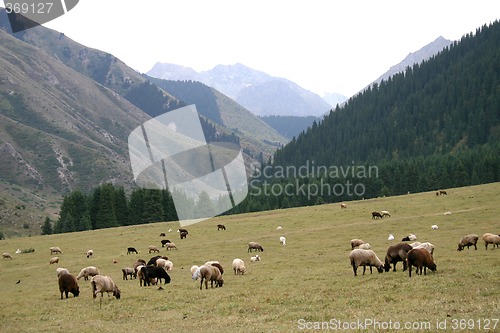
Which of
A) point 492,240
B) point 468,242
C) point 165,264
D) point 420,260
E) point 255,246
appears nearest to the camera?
point 420,260

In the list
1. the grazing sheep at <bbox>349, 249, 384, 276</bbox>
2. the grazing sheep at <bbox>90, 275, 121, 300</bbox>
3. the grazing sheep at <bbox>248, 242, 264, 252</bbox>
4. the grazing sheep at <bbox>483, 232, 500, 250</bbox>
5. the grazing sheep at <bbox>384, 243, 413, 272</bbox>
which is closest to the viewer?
the grazing sheep at <bbox>90, 275, 121, 300</bbox>

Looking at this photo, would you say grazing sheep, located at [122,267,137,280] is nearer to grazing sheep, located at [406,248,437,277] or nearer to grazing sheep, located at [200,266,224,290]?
grazing sheep, located at [200,266,224,290]

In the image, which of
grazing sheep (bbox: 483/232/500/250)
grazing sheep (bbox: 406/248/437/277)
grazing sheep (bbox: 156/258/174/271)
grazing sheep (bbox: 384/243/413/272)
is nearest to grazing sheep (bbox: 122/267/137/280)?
grazing sheep (bbox: 156/258/174/271)

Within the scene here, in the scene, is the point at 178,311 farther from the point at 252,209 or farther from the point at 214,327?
the point at 252,209

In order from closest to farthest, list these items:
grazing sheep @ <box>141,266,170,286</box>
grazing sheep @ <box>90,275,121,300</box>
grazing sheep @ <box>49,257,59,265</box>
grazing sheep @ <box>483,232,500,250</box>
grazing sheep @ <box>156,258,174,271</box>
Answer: grazing sheep @ <box>90,275,121,300</box> → grazing sheep @ <box>141,266,170,286</box> → grazing sheep @ <box>483,232,500,250</box> → grazing sheep @ <box>156,258,174,271</box> → grazing sheep @ <box>49,257,59,265</box>

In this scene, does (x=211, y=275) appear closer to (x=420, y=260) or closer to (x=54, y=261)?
(x=420, y=260)

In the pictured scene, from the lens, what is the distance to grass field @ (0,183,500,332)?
55.1 feet

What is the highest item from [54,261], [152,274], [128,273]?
[152,274]

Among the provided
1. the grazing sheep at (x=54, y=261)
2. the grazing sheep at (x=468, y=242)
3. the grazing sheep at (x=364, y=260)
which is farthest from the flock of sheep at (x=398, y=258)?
the grazing sheep at (x=54, y=261)

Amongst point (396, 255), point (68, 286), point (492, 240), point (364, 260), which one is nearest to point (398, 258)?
point (396, 255)

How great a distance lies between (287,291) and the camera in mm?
24000

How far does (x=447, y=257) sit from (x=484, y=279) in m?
9.53

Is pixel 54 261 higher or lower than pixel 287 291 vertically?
lower

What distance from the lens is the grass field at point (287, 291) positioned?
55.1 feet
